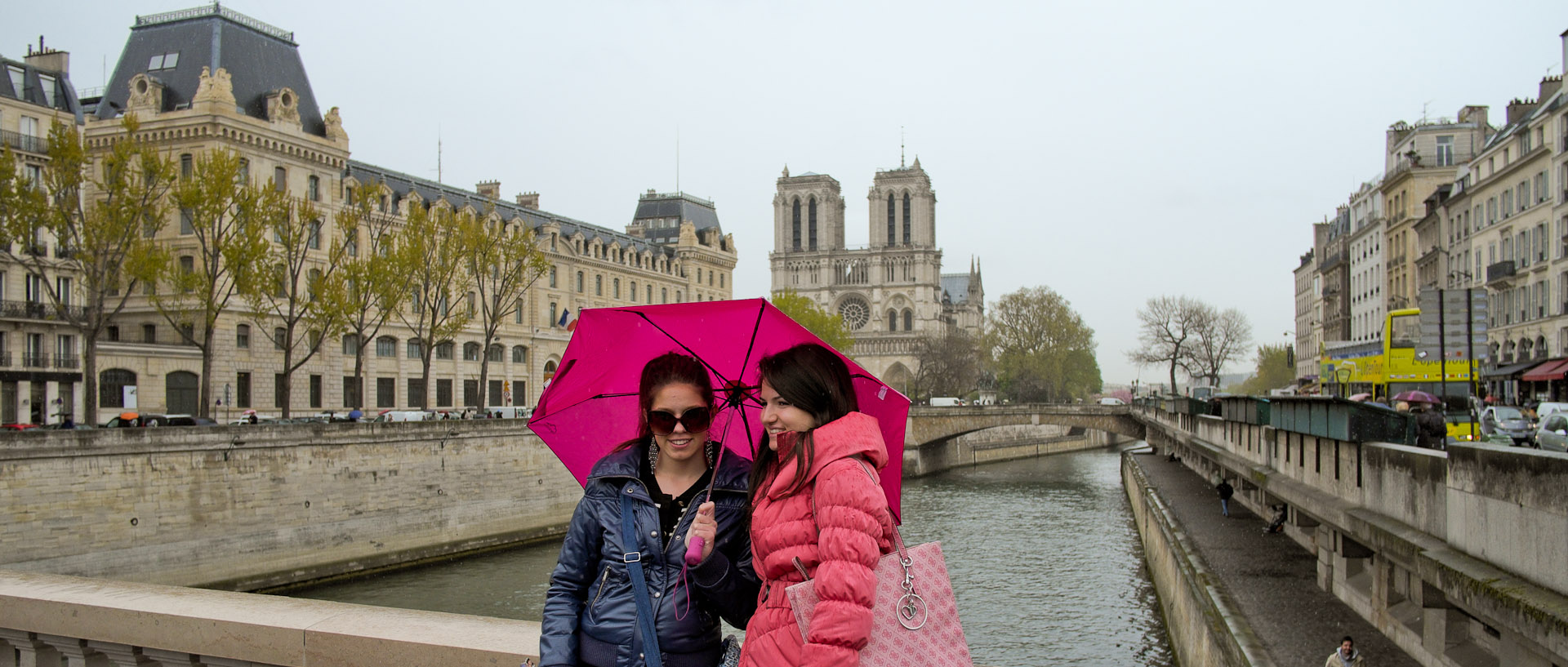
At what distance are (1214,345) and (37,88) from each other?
76.0 meters

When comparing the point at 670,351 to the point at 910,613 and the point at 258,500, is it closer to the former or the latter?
the point at 910,613

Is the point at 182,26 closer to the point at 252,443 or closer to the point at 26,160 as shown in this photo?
the point at 26,160

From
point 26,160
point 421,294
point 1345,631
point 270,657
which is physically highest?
point 26,160

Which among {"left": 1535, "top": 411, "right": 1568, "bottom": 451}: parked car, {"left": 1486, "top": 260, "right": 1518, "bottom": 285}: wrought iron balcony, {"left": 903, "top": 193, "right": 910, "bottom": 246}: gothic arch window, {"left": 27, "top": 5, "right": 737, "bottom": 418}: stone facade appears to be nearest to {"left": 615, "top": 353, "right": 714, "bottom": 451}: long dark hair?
{"left": 1535, "top": 411, "right": 1568, "bottom": 451}: parked car

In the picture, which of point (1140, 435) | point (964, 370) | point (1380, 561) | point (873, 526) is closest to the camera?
point (873, 526)

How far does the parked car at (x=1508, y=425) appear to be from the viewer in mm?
17953

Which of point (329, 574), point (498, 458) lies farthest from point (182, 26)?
point (329, 574)

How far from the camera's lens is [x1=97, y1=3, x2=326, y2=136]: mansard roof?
132 feet

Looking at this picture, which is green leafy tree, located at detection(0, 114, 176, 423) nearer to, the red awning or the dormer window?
the dormer window

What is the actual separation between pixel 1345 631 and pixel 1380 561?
40.0 inches

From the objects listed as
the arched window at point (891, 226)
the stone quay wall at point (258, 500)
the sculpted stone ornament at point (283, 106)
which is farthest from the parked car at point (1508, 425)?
the arched window at point (891, 226)

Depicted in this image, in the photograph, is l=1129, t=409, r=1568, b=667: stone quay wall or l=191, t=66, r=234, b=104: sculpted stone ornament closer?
l=1129, t=409, r=1568, b=667: stone quay wall

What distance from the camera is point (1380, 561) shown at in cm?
1166

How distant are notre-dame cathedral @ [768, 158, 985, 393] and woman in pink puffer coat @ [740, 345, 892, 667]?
99.3 m
